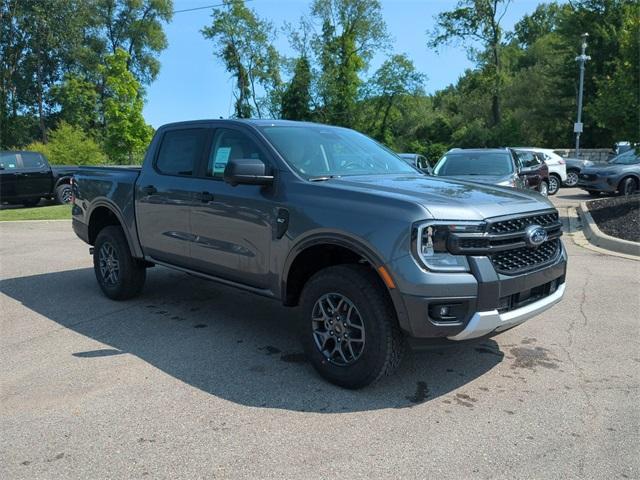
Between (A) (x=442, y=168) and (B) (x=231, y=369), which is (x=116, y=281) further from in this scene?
(A) (x=442, y=168)

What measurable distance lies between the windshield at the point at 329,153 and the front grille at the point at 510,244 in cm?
134

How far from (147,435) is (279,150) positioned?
235cm

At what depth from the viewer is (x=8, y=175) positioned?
16.3 metres

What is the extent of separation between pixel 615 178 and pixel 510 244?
14279 millimetres

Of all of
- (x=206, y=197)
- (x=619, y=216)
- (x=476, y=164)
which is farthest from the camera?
(x=619, y=216)

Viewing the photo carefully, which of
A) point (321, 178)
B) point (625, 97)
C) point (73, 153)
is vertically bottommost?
point (321, 178)

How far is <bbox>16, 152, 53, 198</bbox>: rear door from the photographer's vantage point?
1656 centimetres

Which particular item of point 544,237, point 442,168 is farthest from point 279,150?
point 442,168

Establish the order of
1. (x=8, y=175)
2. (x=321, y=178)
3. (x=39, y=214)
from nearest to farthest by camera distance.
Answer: (x=321, y=178) → (x=39, y=214) → (x=8, y=175)

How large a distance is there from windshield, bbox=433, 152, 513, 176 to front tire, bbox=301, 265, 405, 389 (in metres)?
6.99

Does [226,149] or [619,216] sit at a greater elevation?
[226,149]

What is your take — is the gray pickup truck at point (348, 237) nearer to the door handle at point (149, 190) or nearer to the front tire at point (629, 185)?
the door handle at point (149, 190)

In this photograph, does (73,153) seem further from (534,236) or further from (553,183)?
(534,236)

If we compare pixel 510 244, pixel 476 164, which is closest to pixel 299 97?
pixel 476 164
